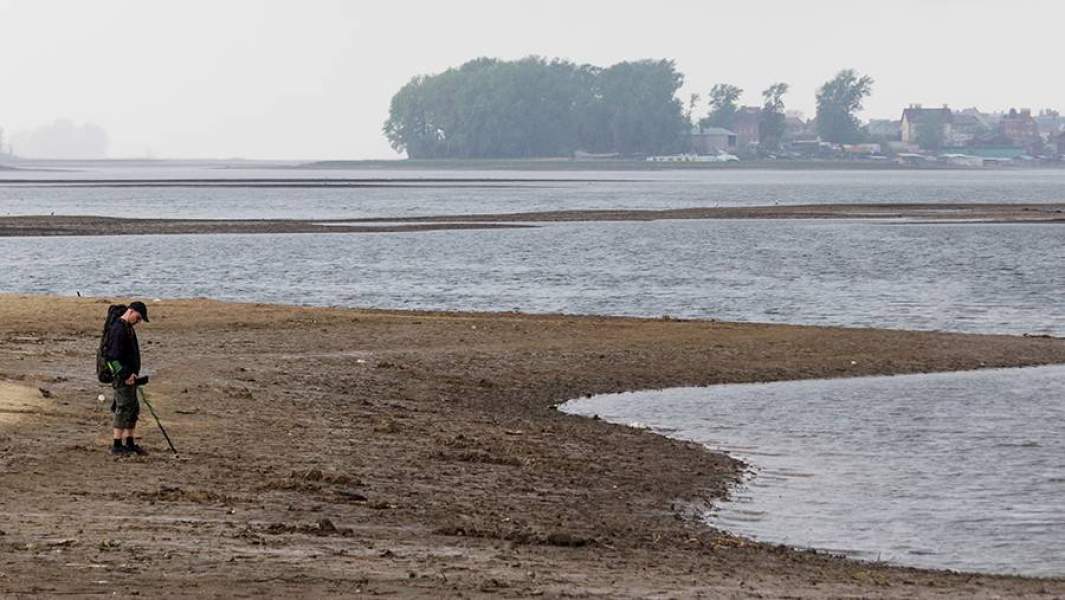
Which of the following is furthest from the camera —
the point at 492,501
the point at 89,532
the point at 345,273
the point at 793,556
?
the point at 345,273

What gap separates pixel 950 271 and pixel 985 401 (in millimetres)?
40349

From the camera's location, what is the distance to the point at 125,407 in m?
20.9

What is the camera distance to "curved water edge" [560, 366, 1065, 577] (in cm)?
1955

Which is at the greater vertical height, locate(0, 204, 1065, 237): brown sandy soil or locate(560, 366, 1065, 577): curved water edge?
locate(560, 366, 1065, 577): curved water edge

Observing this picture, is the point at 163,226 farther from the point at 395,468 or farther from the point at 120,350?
the point at 120,350

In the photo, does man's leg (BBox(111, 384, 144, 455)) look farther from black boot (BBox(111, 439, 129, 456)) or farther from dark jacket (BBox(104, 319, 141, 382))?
dark jacket (BBox(104, 319, 141, 382))

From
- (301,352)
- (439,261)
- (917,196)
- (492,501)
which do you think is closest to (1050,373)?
(301,352)

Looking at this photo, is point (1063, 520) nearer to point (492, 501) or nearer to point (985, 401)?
point (492, 501)

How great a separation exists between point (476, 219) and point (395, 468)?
92.1 m

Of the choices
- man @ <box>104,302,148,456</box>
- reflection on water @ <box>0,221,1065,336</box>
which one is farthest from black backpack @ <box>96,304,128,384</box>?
reflection on water @ <box>0,221,1065,336</box>

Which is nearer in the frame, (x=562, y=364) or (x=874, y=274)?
(x=562, y=364)

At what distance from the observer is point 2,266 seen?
6862 centimetres

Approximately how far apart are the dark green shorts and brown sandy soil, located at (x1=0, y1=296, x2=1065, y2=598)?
0.42 m

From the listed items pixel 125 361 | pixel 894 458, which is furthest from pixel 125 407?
pixel 894 458
